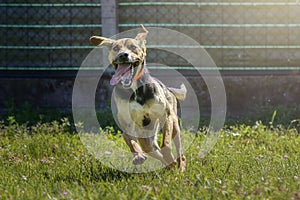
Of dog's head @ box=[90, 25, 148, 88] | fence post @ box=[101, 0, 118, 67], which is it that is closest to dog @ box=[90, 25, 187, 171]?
dog's head @ box=[90, 25, 148, 88]

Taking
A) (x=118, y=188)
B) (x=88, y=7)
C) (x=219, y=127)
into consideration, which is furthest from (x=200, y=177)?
(x=88, y=7)

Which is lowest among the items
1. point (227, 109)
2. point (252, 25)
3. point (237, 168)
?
point (227, 109)

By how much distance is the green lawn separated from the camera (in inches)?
134

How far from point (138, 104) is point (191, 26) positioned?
3.78 metres

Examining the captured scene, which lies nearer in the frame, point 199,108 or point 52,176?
point 52,176

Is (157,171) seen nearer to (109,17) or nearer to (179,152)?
(179,152)

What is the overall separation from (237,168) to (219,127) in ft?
7.01

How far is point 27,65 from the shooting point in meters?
8.22

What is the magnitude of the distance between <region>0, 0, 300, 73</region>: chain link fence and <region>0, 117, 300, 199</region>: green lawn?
1658 millimetres

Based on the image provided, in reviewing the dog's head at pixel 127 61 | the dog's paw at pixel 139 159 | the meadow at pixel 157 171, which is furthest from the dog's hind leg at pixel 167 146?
the dog's head at pixel 127 61

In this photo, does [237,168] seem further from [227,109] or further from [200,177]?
[227,109]

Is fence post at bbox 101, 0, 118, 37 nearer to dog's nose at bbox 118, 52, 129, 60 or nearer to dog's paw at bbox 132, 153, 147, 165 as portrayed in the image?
dog's nose at bbox 118, 52, 129, 60

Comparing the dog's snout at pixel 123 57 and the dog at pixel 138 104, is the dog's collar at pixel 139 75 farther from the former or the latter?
the dog's snout at pixel 123 57

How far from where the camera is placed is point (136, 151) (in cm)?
437
